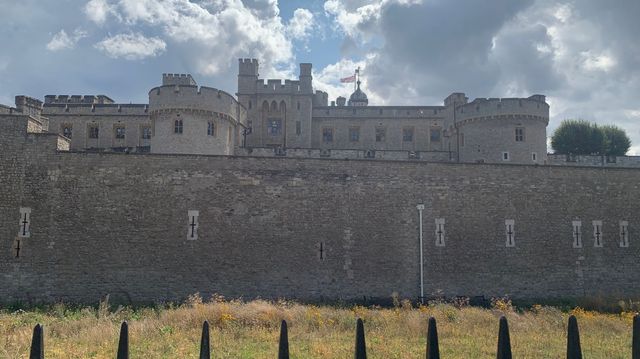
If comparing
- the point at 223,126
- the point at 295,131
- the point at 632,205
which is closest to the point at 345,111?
the point at 295,131

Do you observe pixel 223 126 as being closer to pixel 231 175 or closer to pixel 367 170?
pixel 231 175

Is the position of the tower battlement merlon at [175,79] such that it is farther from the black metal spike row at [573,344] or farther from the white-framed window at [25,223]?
the black metal spike row at [573,344]

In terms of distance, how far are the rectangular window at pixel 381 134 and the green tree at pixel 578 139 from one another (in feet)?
64.7

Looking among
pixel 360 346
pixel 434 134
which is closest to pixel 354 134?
pixel 434 134

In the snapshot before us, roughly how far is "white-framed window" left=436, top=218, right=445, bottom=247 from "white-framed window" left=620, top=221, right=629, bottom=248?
9.34m

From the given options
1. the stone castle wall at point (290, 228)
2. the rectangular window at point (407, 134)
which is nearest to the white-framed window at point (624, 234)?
the stone castle wall at point (290, 228)

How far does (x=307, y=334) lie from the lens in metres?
15.6

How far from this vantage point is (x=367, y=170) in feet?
83.0

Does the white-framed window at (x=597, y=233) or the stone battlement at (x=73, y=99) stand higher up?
the stone battlement at (x=73, y=99)

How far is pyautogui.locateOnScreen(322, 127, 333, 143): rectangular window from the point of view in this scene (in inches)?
1822

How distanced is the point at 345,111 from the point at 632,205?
24.3 meters

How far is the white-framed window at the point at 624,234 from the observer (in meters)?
26.8

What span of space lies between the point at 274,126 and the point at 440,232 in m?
23.6

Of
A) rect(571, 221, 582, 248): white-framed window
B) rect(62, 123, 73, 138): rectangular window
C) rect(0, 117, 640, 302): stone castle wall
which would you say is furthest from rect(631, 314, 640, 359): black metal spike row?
rect(62, 123, 73, 138): rectangular window
